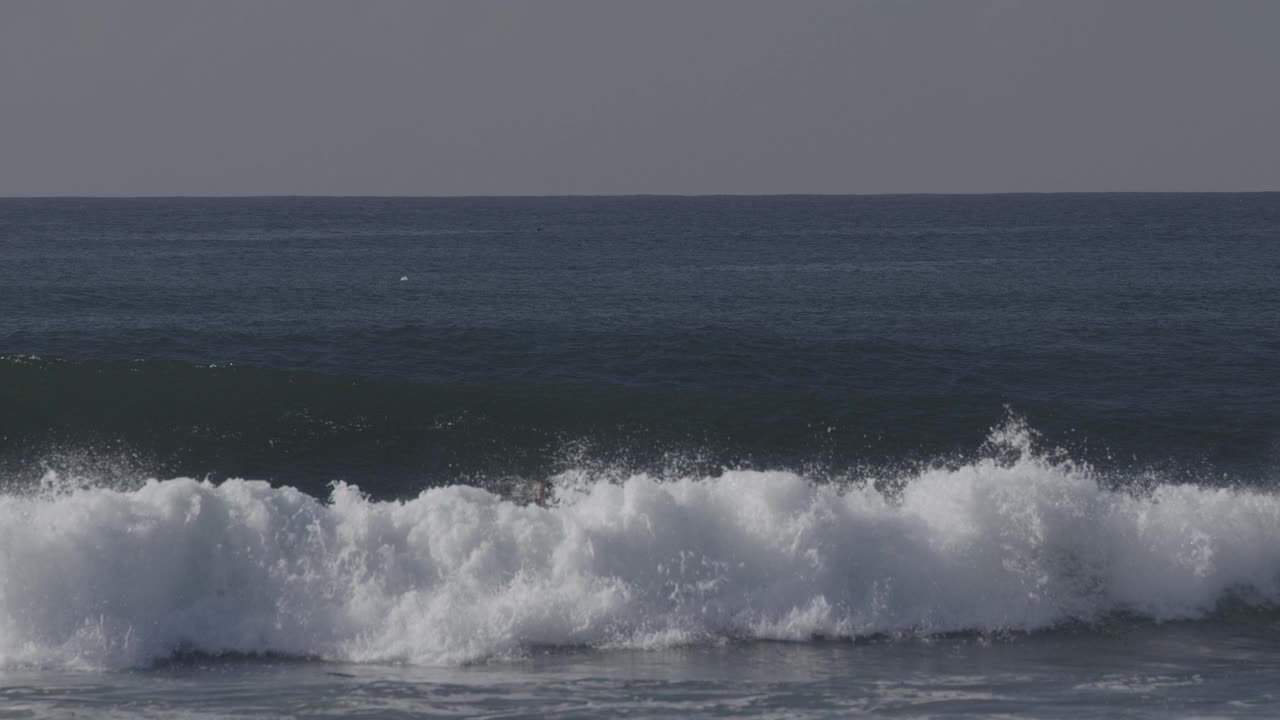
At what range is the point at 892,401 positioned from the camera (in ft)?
90.1

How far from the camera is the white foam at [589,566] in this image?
16.2m

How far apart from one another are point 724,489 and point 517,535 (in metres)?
2.99

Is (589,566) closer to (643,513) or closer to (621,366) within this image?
(643,513)

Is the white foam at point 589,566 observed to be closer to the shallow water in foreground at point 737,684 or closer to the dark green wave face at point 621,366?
the shallow water in foreground at point 737,684

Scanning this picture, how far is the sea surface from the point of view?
15.2 meters

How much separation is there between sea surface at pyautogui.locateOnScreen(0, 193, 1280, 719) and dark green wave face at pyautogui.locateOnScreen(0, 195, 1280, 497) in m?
0.14

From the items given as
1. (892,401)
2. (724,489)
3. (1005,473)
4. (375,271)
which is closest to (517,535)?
(724,489)

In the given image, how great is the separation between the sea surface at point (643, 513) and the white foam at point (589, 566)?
0.04 m

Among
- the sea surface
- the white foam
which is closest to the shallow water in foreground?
the sea surface

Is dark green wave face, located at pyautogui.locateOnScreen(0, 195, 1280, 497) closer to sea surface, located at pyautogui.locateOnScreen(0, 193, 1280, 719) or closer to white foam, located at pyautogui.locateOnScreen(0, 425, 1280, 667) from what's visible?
sea surface, located at pyautogui.locateOnScreen(0, 193, 1280, 719)

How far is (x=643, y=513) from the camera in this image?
17984mm

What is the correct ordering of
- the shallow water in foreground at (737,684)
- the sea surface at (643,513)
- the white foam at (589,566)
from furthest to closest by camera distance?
the white foam at (589,566), the sea surface at (643,513), the shallow water in foreground at (737,684)

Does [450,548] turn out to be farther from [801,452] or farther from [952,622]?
[801,452]

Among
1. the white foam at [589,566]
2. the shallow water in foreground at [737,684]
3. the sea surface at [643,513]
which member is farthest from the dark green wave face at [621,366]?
the shallow water in foreground at [737,684]
